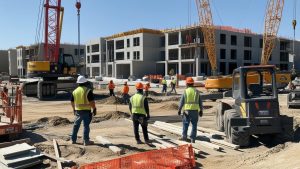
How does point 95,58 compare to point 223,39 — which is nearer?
point 223,39

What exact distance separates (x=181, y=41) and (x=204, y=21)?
15850 millimetres

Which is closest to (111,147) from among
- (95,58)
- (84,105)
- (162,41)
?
(84,105)

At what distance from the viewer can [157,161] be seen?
7238mm

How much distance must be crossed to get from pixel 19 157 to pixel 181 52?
195 ft

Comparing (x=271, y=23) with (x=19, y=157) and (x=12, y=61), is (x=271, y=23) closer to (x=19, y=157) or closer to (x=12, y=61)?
(x=19, y=157)

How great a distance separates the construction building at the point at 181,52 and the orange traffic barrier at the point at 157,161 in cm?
5355

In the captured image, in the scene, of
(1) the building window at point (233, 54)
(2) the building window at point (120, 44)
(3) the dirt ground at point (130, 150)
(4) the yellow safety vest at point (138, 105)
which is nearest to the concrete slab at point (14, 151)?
(3) the dirt ground at point (130, 150)

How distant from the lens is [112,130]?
481 inches

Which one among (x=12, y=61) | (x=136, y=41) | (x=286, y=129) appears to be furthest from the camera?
(x=12, y=61)

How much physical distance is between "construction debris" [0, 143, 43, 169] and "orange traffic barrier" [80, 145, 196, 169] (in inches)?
66.8

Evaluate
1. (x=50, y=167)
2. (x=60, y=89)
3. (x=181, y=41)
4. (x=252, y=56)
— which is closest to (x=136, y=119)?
(x=50, y=167)

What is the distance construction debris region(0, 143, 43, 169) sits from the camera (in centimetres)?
703

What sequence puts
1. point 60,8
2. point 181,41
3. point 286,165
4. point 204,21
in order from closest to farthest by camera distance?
1. point 286,165
2. point 60,8
3. point 204,21
4. point 181,41

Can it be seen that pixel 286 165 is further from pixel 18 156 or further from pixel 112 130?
pixel 112 130
